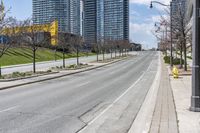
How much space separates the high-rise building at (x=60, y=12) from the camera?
74.4 meters

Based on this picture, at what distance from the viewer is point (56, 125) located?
11.6 metres

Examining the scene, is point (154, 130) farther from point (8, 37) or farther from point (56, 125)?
point (8, 37)

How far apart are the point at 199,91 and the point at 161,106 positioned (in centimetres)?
205

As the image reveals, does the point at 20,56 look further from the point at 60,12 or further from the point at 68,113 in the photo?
the point at 68,113

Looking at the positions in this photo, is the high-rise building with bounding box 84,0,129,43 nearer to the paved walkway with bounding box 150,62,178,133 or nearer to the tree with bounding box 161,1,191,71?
the tree with bounding box 161,1,191,71

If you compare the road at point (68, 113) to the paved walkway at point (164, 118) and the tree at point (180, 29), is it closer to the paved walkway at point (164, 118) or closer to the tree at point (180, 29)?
the paved walkway at point (164, 118)

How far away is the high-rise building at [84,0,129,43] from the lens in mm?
133750

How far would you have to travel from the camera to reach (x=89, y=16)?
136 meters

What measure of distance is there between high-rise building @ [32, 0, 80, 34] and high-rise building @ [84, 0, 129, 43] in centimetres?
2423

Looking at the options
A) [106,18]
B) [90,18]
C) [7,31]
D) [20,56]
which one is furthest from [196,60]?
[106,18]

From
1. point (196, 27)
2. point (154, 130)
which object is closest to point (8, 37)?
point (196, 27)

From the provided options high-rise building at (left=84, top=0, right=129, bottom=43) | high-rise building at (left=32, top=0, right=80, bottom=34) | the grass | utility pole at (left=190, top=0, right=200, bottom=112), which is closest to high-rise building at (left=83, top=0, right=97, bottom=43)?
high-rise building at (left=84, top=0, right=129, bottom=43)

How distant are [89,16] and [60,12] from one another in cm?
5098

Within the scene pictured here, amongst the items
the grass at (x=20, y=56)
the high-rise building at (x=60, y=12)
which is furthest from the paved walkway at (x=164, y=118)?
the grass at (x=20, y=56)
